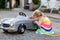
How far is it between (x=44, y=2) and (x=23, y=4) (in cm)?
656

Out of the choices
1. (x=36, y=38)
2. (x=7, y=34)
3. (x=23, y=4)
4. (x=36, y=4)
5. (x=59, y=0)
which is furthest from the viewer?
(x=23, y=4)

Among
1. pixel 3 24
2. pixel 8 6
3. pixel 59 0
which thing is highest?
pixel 3 24

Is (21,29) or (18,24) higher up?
(18,24)

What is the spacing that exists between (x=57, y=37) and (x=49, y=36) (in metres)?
0.35

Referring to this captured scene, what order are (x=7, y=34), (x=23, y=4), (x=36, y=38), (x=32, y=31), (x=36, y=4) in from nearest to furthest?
(x=36, y=38) → (x=7, y=34) → (x=32, y=31) → (x=36, y=4) → (x=23, y=4)

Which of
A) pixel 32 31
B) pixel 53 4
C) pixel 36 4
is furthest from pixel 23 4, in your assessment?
pixel 32 31

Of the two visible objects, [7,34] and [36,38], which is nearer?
[36,38]

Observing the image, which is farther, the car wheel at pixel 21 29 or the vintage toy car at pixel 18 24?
the car wheel at pixel 21 29

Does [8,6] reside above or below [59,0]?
below

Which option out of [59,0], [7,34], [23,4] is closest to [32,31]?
[7,34]

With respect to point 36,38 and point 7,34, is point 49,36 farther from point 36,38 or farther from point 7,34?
point 7,34

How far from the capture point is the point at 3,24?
10219mm

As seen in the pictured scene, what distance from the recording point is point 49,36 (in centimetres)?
970

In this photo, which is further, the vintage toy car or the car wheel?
the car wheel
